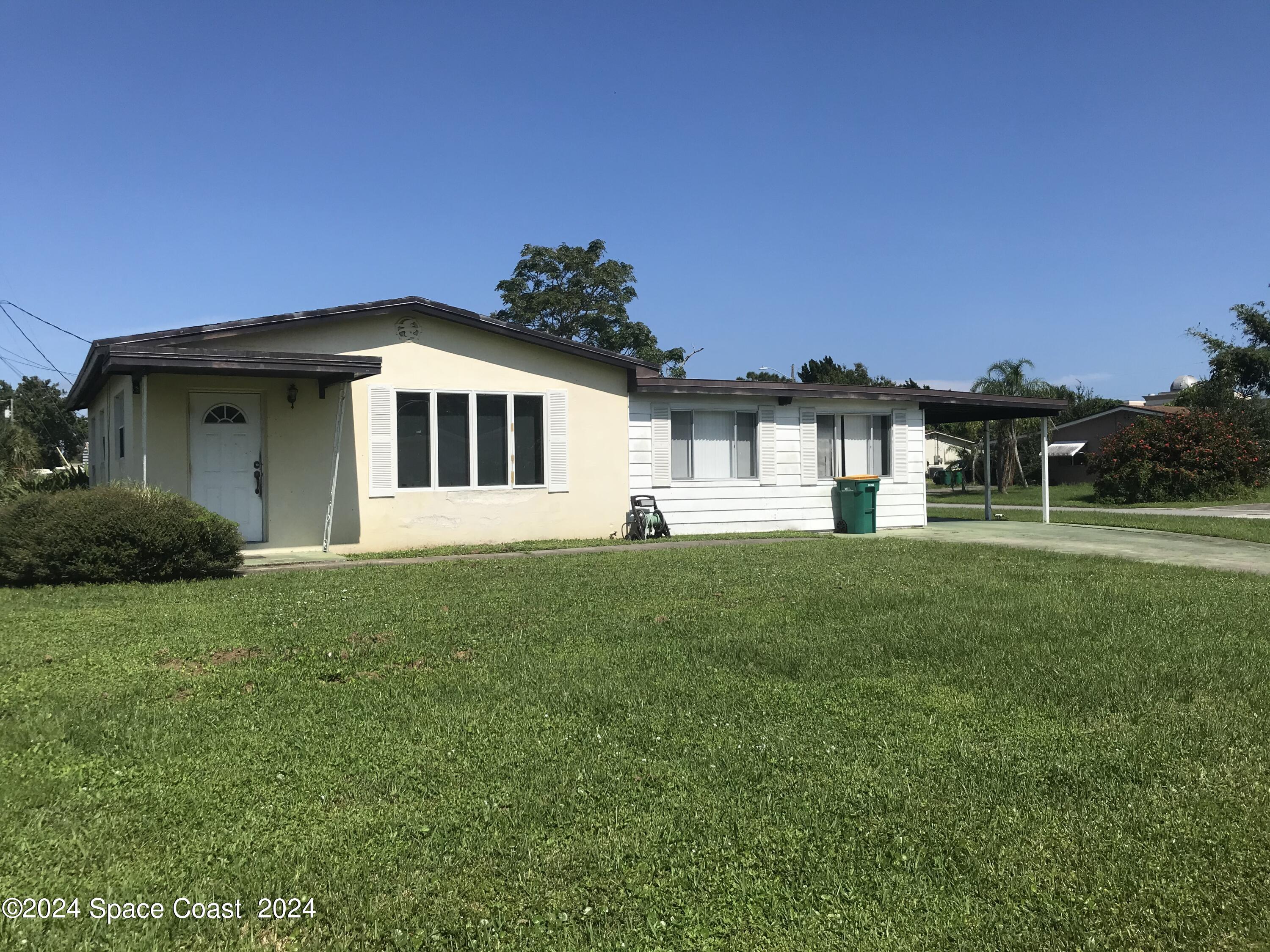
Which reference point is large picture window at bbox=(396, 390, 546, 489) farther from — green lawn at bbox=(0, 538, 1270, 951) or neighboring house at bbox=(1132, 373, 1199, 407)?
neighboring house at bbox=(1132, 373, 1199, 407)

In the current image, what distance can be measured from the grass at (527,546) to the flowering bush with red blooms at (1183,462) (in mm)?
20591

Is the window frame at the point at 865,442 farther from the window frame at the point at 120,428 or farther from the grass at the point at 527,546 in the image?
the window frame at the point at 120,428

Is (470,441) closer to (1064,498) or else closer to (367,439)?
(367,439)

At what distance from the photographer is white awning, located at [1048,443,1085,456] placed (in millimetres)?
42947

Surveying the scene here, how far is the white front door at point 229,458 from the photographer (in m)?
13.0

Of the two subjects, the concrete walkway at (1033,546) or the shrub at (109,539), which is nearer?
the shrub at (109,539)

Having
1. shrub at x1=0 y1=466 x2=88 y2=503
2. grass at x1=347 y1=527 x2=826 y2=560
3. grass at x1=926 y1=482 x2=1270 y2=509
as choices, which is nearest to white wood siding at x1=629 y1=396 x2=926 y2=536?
grass at x1=347 y1=527 x2=826 y2=560

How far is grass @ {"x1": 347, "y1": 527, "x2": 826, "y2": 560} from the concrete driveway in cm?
240

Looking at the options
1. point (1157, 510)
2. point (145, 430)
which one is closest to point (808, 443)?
point (145, 430)

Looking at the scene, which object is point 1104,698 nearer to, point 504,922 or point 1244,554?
point 504,922

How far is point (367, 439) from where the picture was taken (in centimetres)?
1401

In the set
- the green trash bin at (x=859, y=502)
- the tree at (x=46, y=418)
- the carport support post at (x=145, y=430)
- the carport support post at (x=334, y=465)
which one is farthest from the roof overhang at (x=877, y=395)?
the tree at (x=46, y=418)

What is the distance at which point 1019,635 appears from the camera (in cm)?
743

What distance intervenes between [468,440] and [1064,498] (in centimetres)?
2728
